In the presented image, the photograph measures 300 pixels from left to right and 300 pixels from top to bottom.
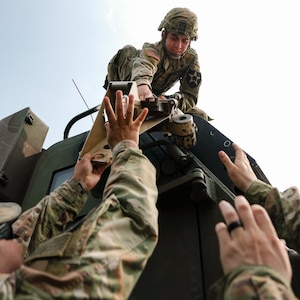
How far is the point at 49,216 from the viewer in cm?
206

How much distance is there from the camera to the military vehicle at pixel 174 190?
6.43 ft

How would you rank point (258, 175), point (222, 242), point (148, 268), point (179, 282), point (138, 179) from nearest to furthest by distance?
point (222, 242) → point (138, 179) → point (179, 282) → point (148, 268) → point (258, 175)

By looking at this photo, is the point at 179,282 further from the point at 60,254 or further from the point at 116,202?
the point at 60,254

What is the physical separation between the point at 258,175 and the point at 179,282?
919 millimetres

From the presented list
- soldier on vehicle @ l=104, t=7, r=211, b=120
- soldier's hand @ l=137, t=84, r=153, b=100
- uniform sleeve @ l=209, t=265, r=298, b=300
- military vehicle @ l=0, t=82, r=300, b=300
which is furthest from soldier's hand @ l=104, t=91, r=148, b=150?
soldier on vehicle @ l=104, t=7, r=211, b=120

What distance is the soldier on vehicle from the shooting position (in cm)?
366

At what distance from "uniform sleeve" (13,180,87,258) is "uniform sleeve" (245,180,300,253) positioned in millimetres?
971

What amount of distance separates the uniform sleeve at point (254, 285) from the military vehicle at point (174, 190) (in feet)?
3.20

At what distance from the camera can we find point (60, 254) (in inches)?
38.4

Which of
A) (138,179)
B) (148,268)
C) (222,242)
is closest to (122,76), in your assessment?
(148,268)

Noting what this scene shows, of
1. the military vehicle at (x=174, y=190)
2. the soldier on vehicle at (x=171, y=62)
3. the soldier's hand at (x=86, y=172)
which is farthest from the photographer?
the soldier on vehicle at (x=171, y=62)

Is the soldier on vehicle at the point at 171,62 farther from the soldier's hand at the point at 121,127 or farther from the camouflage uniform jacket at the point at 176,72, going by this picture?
the soldier's hand at the point at 121,127

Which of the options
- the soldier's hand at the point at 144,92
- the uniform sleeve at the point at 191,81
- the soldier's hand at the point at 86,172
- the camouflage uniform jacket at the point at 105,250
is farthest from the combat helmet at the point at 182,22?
the camouflage uniform jacket at the point at 105,250

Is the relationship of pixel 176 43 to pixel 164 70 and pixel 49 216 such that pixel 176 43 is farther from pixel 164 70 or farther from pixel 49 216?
pixel 49 216
